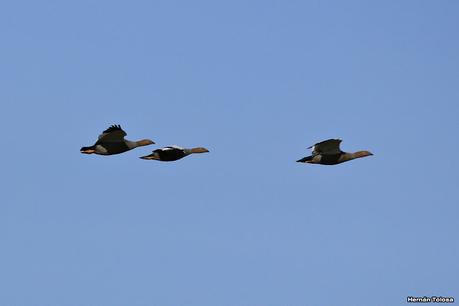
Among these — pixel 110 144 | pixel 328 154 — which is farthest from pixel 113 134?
pixel 328 154

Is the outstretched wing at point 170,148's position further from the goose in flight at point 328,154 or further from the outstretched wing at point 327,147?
the outstretched wing at point 327,147

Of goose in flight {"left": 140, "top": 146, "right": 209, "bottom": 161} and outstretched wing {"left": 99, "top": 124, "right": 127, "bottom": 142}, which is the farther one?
goose in flight {"left": 140, "top": 146, "right": 209, "bottom": 161}

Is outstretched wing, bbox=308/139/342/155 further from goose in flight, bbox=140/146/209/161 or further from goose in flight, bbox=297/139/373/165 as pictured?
goose in flight, bbox=140/146/209/161

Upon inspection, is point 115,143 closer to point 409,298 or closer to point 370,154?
point 370,154

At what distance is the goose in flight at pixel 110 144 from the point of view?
5122 centimetres

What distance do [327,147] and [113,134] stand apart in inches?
509

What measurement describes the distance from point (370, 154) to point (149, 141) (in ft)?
47.0

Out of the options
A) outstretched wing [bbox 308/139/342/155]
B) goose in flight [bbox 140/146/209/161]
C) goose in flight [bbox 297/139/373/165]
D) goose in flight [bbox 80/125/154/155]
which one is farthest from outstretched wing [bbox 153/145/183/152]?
outstretched wing [bbox 308/139/342/155]

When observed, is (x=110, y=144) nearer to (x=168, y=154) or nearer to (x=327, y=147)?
(x=168, y=154)

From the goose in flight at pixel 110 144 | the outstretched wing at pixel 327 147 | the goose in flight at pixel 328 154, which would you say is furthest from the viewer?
the goose in flight at pixel 328 154

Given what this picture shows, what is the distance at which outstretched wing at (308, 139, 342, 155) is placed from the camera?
2034 inches

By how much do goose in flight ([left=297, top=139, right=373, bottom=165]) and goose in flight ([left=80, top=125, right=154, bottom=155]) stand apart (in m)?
10.7

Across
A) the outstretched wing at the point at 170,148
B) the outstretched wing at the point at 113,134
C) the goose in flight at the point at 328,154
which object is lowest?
the goose in flight at the point at 328,154

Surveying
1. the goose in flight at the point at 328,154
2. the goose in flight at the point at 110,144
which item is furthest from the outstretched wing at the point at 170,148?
the goose in flight at the point at 328,154
